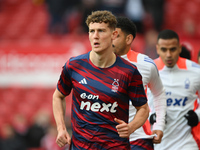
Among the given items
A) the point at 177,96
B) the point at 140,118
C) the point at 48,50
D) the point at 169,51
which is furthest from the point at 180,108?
the point at 48,50

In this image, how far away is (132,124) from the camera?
4004mm

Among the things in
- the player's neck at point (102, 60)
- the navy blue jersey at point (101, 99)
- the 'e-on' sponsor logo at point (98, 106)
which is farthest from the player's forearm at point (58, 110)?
the player's neck at point (102, 60)

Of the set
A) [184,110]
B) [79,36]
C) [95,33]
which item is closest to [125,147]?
[95,33]

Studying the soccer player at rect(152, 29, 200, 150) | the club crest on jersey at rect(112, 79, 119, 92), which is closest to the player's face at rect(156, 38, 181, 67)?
the soccer player at rect(152, 29, 200, 150)

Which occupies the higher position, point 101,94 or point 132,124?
point 101,94

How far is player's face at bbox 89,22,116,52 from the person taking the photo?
13.2ft

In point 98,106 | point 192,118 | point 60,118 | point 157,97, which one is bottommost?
point 192,118

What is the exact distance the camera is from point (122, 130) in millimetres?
3852

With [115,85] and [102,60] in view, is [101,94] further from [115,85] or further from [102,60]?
[102,60]

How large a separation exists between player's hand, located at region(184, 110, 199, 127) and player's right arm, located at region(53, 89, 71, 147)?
1.84 metres

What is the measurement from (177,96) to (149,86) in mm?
661

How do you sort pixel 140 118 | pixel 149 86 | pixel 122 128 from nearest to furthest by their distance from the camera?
pixel 122 128 → pixel 140 118 → pixel 149 86

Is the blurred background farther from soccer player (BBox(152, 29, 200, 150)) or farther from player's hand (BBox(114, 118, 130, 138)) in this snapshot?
player's hand (BBox(114, 118, 130, 138))

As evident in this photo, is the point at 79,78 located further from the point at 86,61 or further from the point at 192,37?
the point at 192,37
